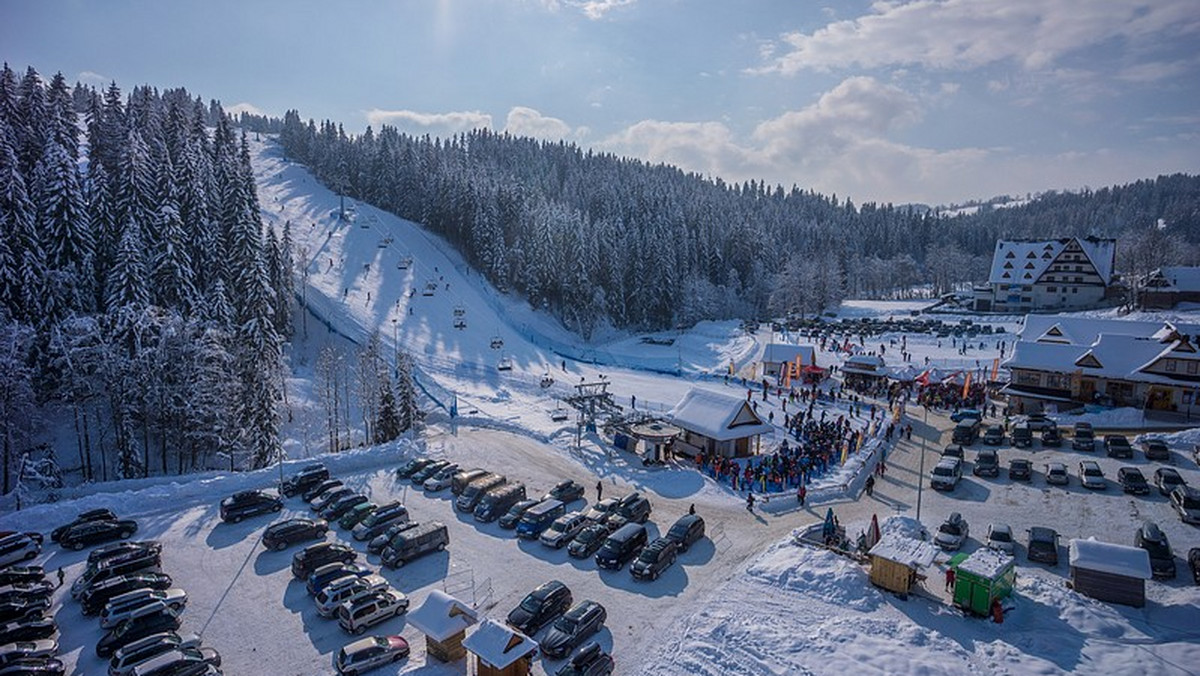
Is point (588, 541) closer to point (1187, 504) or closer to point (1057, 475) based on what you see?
point (1057, 475)

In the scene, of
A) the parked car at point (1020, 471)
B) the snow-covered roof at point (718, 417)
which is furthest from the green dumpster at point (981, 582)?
the snow-covered roof at point (718, 417)

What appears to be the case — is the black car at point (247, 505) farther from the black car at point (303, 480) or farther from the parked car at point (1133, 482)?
the parked car at point (1133, 482)

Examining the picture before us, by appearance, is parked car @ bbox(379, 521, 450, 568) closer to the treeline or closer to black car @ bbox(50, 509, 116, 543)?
black car @ bbox(50, 509, 116, 543)

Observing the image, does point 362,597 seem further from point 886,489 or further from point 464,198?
point 464,198

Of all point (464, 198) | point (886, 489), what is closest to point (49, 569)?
point (886, 489)

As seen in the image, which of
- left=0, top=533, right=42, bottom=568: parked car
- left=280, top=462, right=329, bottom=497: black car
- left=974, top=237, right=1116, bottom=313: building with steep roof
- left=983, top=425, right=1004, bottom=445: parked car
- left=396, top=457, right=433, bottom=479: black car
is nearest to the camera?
left=0, top=533, right=42, bottom=568: parked car

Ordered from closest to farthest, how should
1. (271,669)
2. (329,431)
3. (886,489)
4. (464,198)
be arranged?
(271,669) < (886,489) < (329,431) < (464,198)

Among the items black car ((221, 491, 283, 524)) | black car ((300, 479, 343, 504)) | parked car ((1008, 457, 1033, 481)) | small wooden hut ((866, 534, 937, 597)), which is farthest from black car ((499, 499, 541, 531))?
parked car ((1008, 457, 1033, 481))
